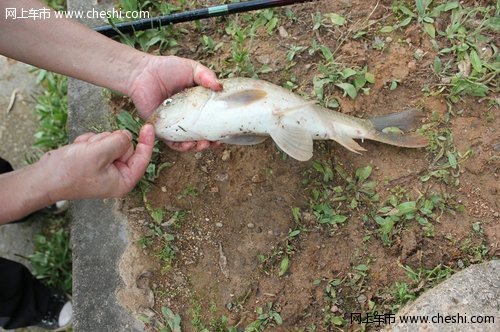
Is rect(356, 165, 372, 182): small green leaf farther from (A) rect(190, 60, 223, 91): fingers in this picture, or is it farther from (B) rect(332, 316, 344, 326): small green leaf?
(A) rect(190, 60, 223, 91): fingers

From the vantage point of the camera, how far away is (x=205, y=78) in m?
3.02

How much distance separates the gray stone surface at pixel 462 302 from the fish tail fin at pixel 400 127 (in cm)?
83

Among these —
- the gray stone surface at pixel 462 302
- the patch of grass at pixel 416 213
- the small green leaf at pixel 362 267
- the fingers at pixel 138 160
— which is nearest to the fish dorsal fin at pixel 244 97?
the fingers at pixel 138 160

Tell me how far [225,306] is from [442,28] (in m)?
2.44

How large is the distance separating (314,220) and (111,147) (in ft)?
4.47

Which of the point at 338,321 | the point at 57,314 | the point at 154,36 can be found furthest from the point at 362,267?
the point at 57,314

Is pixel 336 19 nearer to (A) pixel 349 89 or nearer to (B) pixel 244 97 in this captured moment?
(A) pixel 349 89

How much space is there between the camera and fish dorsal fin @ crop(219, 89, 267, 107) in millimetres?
2883

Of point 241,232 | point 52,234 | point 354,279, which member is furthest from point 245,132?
point 52,234

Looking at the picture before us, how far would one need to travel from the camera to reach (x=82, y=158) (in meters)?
2.62

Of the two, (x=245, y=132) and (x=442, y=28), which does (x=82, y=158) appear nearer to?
(x=245, y=132)

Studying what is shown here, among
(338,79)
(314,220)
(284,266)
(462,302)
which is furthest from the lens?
(338,79)

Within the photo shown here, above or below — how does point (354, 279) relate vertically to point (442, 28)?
below

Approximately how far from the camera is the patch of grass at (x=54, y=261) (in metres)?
4.17
